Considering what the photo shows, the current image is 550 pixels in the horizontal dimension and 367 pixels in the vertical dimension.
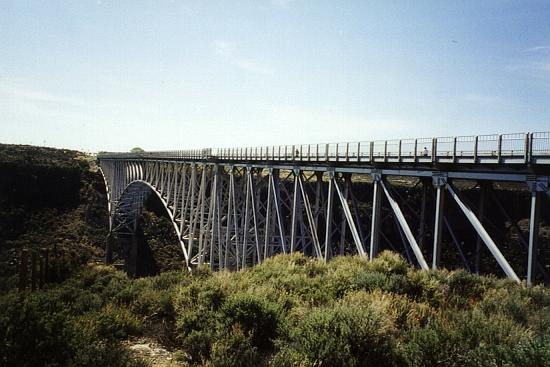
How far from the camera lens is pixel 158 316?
30.0 feet

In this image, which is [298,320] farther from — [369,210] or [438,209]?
[369,210]

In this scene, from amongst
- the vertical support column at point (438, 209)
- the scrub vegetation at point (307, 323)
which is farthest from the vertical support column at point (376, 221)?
the vertical support column at point (438, 209)

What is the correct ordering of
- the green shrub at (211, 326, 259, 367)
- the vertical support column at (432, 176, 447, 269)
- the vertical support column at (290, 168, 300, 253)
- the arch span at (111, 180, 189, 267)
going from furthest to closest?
the arch span at (111, 180, 189, 267)
the vertical support column at (290, 168, 300, 253)
the vertical support column at (432, 176, 447, 269)
the green shrub at (211, 326, 259, 367)

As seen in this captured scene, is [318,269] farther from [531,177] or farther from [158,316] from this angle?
[531,177]

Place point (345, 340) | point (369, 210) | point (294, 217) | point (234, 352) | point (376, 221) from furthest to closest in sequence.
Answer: point (369, 210) → point (294, 217) → point (376, 221) → point (234, 352) → point (345, 340)

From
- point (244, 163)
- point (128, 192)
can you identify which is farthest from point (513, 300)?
point (128, 192)

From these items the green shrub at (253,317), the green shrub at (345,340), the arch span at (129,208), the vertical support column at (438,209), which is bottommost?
the arch span at (129,208)

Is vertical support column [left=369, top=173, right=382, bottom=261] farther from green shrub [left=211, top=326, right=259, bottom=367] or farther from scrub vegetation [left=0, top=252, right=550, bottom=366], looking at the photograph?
green shrub [left=211, top=326, right=259, bottom=367]

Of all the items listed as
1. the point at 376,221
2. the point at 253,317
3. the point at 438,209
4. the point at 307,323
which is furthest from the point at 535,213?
the point at 253,317

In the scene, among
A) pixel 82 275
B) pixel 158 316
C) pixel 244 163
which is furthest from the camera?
pixel 244 163

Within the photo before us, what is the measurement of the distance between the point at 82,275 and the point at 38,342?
1111 centimetres

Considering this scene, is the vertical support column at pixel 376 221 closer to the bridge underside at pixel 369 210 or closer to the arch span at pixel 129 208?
the bridge underside at pixel 369 210

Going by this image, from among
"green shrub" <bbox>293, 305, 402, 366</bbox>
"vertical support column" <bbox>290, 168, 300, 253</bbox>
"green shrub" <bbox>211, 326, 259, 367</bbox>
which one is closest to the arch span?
"vertical support column" <bbox>290, 168, 300, 253</bbox>

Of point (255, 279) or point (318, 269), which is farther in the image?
point (318, 269)
